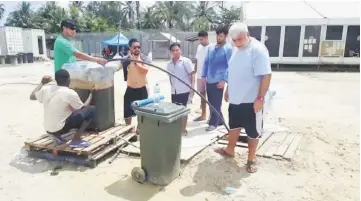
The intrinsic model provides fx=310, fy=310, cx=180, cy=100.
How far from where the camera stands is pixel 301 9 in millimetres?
18125

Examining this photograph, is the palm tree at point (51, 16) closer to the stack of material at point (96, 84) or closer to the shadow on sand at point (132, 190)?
the stack of material at point (96, 84)

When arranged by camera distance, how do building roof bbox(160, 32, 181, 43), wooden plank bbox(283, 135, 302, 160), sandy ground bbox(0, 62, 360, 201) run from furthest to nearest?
building roof bbox(160, 32, 181, 43)
wooden plank bbox(283, 135, 302, 160)
sandy ground bbox(0, 62, 360, 201)

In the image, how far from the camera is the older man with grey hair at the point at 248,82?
3.50 m

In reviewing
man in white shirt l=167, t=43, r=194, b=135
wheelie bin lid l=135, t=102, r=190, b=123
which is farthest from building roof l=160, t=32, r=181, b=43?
wheelie bin lid l=135, t=102, r=190, b=123

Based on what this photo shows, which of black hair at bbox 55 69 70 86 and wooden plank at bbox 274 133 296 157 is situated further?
wooden plank at bbox 274 133 296 157

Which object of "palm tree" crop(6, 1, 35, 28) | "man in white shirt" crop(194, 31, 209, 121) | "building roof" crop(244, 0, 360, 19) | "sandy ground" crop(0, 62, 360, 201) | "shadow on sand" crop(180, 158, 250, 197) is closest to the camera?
"sandy ground" crop(0, 62, 360, 201)

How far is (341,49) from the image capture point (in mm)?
16766

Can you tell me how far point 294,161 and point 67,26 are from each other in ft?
11.9

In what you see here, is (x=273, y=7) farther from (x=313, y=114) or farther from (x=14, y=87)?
(x=14, y=87)

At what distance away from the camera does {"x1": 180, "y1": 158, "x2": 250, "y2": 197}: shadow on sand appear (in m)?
3.44

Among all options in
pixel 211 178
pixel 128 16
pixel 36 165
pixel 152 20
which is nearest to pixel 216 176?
pixel 211 178

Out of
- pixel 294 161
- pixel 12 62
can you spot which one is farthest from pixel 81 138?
pixel 12 62

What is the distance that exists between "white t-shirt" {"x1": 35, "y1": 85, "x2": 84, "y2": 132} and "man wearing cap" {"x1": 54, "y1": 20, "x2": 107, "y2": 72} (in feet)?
2.14

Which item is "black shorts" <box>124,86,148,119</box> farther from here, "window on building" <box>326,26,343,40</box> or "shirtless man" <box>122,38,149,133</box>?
"window on building" <box>326,26,343,40</box>
